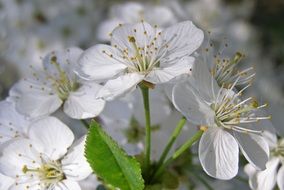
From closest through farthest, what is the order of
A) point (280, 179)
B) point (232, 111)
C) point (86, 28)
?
point (232, 111), point (280, 179), point (86, 28)

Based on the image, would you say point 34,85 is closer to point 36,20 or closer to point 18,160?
point 18,160

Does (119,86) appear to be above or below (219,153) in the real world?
above

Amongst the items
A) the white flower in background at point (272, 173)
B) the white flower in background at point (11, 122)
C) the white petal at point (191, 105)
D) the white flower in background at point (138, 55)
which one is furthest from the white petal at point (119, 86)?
the white flower in background at point (272, 173)

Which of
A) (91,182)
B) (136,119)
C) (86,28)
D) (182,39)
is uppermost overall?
(182,39)

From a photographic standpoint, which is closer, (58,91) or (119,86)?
(119,86)

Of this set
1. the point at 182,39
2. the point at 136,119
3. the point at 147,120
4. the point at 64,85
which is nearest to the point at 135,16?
the point at 136,119

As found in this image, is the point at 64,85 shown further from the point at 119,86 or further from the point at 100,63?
the point at 119,86

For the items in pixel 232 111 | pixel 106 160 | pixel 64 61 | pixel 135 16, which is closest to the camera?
pixel 106 160
